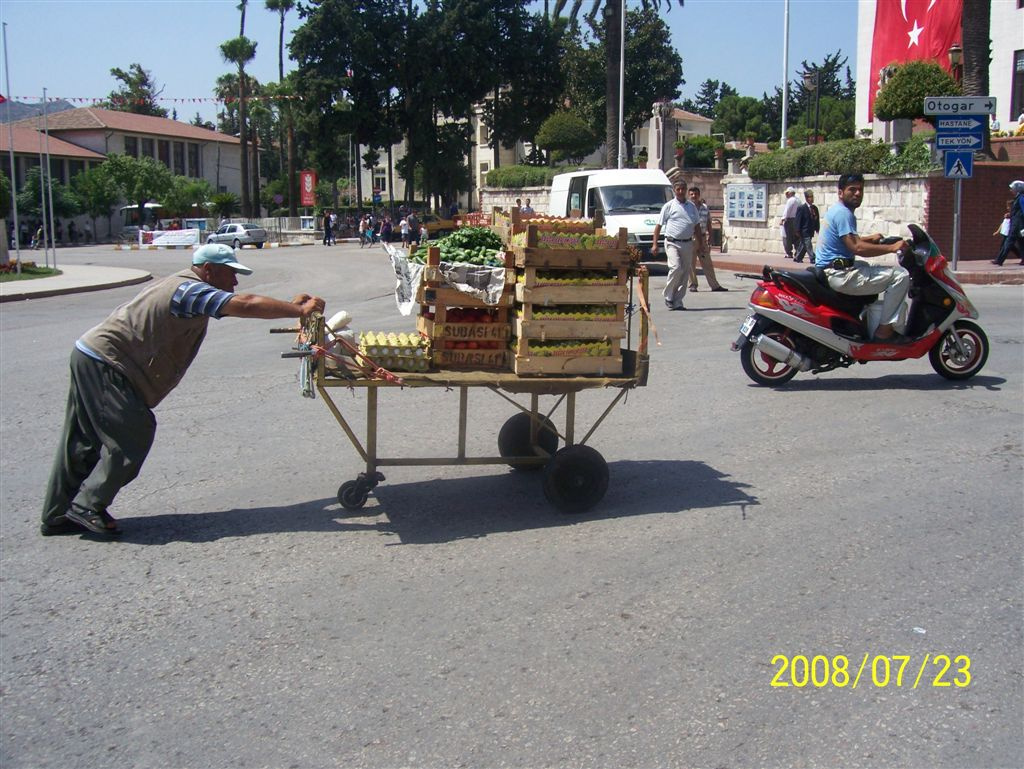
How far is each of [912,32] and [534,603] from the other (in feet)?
118

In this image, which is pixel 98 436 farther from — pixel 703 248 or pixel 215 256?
A: pixel 703 248

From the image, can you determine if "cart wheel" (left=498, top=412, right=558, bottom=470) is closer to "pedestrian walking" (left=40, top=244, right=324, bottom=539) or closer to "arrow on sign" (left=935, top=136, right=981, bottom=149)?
"pedestrian walking" (left=40, top=244, right=324, bottom=539)

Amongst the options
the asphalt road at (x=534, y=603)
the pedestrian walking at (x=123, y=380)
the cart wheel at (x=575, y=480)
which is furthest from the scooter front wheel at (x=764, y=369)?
the pedestrian walking at (x=123, y=380)

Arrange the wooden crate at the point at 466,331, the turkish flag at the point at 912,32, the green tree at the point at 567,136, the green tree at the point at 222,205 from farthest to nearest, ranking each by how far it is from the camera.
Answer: the green tree at the point at 222,205
the green tree at the point at 567,136
the turkish flag at the point at 912,32
the wooden crate at the point at 466,331

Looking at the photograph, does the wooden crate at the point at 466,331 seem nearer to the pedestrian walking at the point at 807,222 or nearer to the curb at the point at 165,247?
the pedestrian walking at the point at 807,222

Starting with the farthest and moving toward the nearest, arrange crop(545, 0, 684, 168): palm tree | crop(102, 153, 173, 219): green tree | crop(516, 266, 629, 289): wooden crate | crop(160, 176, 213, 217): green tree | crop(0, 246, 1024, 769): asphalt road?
crop(160, 176, 213, 217): green tree, crop(102, 153, 173, 219): green tree, crop(545, 0, 684, 168): palm tree, crop(516, 266, 629, 289): wooden crate, crop(0, 246, 1024, 769): asphalt road

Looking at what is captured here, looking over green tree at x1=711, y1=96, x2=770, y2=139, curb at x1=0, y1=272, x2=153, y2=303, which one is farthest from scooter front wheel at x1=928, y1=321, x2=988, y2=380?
green tree at x1=711, y1=96, x2=770, y2=139

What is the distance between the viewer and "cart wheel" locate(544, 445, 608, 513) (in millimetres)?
5812

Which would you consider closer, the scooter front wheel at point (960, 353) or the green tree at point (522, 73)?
the scooter front wheel at point (960, 353)

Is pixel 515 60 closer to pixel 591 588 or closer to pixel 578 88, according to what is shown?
pixel 578 88

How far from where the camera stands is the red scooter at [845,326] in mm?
9086

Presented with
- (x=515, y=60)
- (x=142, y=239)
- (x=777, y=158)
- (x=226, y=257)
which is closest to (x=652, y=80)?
(x=515, y=60)

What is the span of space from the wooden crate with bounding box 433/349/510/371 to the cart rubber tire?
825mm

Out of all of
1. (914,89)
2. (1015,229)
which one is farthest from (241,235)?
(1015,229)
